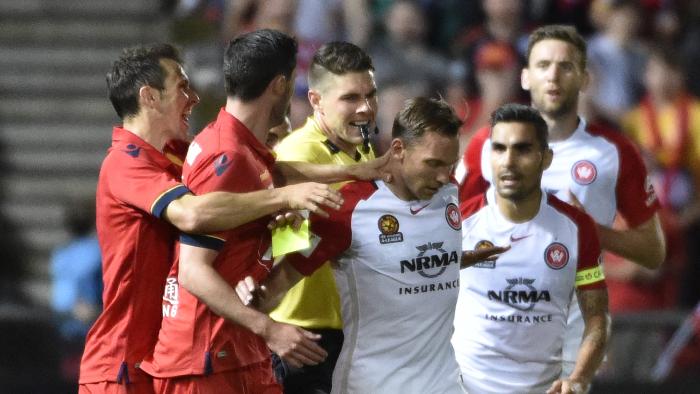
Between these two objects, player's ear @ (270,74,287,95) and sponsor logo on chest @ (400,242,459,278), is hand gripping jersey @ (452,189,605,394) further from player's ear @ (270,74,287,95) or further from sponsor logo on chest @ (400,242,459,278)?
player's ear @ (270,74,287,95)

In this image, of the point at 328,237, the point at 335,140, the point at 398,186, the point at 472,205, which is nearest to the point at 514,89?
the point at 472,205

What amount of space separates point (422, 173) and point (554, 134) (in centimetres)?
143

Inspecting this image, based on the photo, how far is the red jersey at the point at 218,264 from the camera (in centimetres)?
505

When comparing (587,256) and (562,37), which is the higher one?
(562,37)

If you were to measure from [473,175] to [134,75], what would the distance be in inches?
73.3

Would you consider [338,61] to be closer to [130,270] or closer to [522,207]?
[522,207]

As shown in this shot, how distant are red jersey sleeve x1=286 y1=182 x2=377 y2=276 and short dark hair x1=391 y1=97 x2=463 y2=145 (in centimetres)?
29

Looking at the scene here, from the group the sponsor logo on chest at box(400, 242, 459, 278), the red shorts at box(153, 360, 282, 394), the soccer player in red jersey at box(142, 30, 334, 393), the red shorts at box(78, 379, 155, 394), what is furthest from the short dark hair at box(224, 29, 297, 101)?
the red shorts at box(78, 379, 155, 394)

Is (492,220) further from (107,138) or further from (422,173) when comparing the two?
(107,138)

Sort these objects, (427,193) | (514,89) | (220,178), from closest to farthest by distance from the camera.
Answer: (220,178) → (427,193) → (514,89)

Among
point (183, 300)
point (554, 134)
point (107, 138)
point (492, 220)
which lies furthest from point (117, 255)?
point (107, 138)

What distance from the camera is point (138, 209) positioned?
5273 millimetres

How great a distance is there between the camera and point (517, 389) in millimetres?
6027

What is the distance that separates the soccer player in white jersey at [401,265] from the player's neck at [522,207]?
1.91ft
